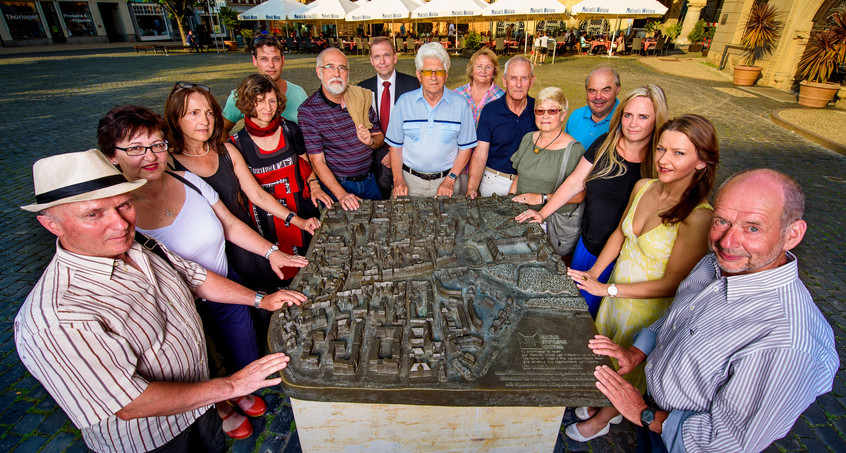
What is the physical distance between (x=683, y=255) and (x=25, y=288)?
6439 millimetres

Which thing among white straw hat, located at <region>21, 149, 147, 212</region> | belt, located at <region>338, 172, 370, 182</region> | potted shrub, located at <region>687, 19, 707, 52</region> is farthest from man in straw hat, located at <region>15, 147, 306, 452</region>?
potted shrub, located at <region>687, 19, 707, 52</region>

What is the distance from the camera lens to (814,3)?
12656 mm

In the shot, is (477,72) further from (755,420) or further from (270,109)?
(755,420)

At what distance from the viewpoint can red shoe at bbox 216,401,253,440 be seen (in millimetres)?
3055

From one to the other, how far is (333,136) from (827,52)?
574 inches

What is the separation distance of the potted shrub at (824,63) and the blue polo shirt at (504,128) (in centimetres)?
1252

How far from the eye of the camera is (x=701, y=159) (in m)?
2.35

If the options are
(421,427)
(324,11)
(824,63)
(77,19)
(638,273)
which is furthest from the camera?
(77,19)

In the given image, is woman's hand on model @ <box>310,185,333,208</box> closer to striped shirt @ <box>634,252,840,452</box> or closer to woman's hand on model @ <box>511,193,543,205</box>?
woman's hand on model @ <box>511,193,543,205</box>

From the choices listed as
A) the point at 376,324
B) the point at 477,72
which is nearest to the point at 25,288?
the point at 376,324

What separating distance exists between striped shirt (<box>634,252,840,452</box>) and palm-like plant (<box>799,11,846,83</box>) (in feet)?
46.9

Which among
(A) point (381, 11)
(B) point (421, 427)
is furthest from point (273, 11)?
(B) point (421, 427)

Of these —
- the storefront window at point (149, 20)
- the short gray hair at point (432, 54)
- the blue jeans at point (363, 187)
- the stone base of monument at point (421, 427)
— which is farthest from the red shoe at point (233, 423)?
the storefront window at point (149, 20)

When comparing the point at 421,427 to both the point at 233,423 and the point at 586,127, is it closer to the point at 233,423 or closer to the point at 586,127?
the point at 233,423
